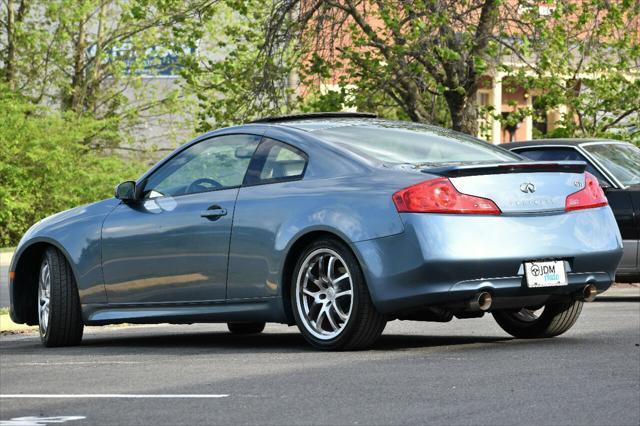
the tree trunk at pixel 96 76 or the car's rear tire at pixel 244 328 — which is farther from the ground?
the tree trunk at pixel 96 76

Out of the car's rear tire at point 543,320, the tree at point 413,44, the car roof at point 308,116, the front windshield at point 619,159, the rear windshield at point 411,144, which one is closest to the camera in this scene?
the rear windshield at point 411,144

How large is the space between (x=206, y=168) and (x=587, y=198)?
8.16ft

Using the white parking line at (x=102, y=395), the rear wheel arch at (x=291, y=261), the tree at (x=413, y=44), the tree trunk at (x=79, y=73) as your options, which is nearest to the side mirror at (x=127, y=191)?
the rear wheel arch at (x=291, y=261)

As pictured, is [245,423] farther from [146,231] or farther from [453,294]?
[146,231]

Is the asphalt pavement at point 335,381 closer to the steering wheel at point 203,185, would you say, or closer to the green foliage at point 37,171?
the steering wheel at point 203,185

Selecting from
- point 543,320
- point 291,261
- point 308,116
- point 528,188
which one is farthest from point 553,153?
point 291,261

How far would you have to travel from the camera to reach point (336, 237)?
907 cm

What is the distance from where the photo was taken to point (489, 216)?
886 centimetres

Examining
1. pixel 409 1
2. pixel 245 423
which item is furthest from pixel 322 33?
pixel 245 423

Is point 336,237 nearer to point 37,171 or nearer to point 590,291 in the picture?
point 590,291

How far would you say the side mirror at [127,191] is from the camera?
10.4 metres

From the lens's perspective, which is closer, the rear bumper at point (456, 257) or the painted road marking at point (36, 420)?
the painted road marking at point (36, 420)

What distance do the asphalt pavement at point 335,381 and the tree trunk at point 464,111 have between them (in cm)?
1217

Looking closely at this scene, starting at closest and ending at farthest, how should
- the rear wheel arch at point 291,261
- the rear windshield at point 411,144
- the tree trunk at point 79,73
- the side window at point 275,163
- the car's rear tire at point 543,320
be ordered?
the rear wheel arch at point 291,261, the rear windshield at point 411,144, the side window at point 275,163, the car's rear tire at point 543,320, the tree trunk at point 79,73
